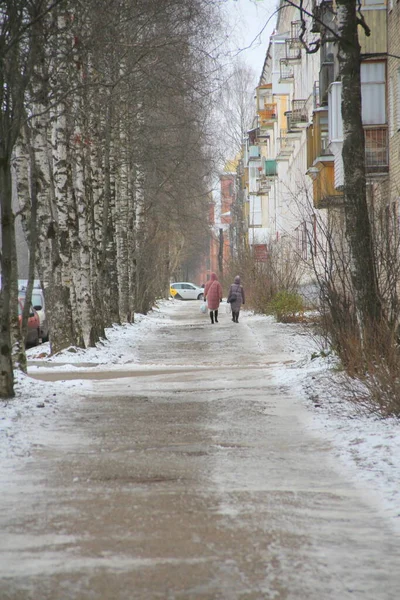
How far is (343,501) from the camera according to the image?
6496 mm

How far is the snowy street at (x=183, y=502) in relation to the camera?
4.75 metres

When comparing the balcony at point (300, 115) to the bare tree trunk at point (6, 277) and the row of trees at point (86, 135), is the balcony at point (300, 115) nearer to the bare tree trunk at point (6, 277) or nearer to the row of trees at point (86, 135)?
the row of trees at point (86, 135)

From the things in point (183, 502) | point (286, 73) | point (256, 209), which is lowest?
point (183, 502)

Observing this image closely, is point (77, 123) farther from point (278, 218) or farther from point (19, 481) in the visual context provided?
point (278, 218)

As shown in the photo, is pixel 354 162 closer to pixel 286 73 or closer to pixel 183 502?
pixel 183 502

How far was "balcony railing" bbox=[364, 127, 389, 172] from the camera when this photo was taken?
2903 cm

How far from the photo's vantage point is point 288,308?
103ft

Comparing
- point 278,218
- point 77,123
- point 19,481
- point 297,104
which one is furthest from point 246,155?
point 19,481

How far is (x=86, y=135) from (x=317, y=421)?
11.7 meters

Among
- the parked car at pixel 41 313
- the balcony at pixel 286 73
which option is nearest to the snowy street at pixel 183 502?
the parked car at pixel 41 313

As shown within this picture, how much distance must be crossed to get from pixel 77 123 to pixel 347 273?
801 centimetres

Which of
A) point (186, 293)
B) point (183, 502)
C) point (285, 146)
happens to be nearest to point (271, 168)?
point (285, 146)

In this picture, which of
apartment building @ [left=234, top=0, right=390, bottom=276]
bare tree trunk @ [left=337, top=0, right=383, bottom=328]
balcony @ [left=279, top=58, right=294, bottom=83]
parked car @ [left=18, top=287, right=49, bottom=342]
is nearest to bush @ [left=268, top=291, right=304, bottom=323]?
apartment building @ [left=234, top=0, right=390, bottom=276]

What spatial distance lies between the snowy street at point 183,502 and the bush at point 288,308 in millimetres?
18612
